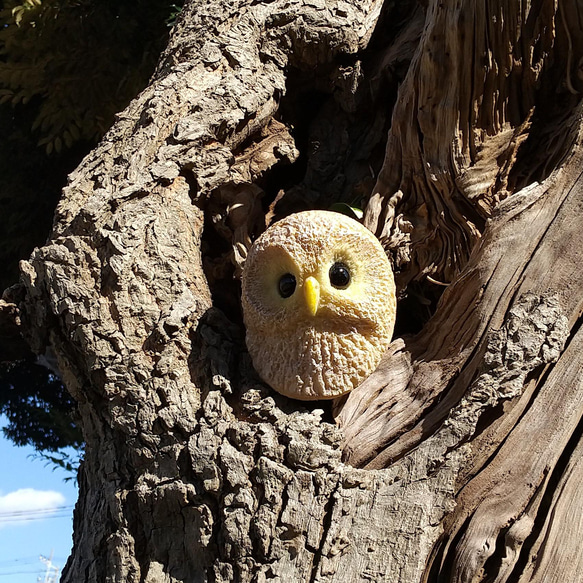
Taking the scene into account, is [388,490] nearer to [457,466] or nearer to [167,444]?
[457,466]

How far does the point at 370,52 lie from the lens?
104 inches

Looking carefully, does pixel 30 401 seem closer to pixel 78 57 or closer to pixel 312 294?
pixel 78 57

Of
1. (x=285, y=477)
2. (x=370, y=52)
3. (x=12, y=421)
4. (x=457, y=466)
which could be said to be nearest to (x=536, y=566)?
(x=457, y=466)

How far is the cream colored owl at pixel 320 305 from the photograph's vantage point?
1.69m

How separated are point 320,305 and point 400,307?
55 centimetres

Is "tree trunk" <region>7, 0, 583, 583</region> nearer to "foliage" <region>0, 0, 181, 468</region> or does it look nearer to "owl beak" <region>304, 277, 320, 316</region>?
"owl beak" <region>304, 277, 320, 316</region>

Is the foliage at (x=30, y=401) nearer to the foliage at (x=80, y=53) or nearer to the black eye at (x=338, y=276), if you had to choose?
the foliage at (x=80, y=53)

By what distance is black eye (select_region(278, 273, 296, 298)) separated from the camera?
1749mm

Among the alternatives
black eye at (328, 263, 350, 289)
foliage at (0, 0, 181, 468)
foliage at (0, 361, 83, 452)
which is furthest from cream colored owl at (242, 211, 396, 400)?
foliage at (0, 361, 83, 452)

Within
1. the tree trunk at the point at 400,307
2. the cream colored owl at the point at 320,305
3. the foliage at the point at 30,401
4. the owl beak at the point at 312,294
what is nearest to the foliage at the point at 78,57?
the foliage at the point at 30,401

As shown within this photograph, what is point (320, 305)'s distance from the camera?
1.68m

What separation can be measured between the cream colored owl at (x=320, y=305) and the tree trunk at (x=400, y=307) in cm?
10

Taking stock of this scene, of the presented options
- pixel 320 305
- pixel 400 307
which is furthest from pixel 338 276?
pixel 400 307

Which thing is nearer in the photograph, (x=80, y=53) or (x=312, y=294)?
(x=312, y=294)
